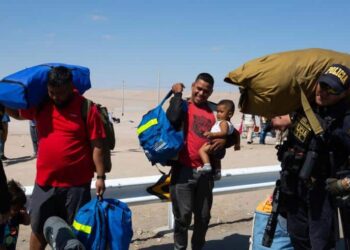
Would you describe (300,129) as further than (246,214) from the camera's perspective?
No

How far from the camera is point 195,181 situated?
4566 mm

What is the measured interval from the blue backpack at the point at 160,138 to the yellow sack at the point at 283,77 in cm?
116

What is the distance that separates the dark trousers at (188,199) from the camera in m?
4.56

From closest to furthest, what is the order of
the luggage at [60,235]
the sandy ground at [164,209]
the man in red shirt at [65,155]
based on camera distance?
the luggage at [60,235] → the man in red shirt at [65,155] → the sandy ground at [164,209]

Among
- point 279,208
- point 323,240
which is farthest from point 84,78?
point 323,240

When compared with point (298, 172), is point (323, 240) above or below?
below

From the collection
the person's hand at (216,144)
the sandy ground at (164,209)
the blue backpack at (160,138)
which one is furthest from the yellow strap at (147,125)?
the sandy ground at (164,209)

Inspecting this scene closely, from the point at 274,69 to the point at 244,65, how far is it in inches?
11.4

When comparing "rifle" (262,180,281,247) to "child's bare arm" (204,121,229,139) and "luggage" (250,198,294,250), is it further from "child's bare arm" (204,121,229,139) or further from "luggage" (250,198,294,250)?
"child's bare arm" (204,121,229,139)

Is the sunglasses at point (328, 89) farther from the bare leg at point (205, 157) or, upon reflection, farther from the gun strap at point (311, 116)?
the bare leg at point (205, 157)

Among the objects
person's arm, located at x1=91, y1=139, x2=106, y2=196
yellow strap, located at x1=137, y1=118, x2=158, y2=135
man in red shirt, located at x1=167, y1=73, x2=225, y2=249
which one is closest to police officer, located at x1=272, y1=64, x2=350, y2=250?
man in red shirt, located at x1=167, y1=73, x2=225, y2=249

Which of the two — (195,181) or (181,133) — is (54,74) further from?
(195,181)

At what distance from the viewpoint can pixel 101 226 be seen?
12.5 ft

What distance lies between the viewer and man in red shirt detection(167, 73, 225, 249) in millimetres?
4559
